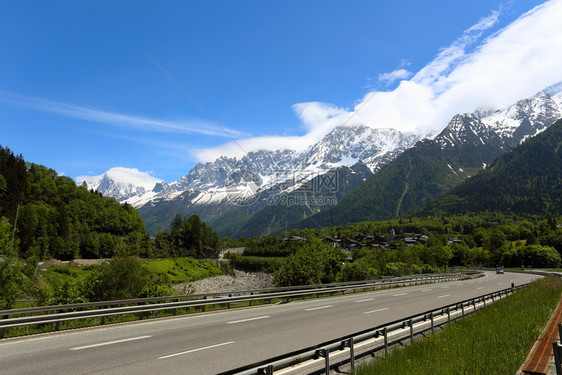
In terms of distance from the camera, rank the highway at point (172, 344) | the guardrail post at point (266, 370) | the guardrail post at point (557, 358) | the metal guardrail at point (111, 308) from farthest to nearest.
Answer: the metal guardrail at point (111, 308)
the highway at point (172, 344)
the guardrail post at point (557, 358)
the guardrail post at point (266, 370)

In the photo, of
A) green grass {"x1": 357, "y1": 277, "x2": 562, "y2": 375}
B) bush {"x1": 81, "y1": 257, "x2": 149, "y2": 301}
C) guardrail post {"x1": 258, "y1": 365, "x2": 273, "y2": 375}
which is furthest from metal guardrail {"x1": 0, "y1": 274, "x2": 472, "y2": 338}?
green grass {"x1": 357, "y1": 277, "x2": 562, "y2": 375}

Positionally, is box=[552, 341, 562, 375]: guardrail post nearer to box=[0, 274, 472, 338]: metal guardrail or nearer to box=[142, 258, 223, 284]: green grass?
box=[0, 274, 472, 338]: metal guardrail

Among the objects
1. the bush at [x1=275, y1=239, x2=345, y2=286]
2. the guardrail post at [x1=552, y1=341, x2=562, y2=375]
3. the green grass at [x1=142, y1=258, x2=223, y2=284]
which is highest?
the guardrail post at [x1=552, y1=341, x2=562, y2=375]

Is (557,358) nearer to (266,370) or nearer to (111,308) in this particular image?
(266,370)

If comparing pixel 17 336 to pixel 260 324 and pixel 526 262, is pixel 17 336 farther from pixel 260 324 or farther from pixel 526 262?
pixel 526 262

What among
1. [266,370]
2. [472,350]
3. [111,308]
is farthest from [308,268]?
[266,370]

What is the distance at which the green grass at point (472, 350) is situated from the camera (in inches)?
296

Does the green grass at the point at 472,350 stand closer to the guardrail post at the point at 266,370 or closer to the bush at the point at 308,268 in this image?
the guardrail post at the point at 266,370

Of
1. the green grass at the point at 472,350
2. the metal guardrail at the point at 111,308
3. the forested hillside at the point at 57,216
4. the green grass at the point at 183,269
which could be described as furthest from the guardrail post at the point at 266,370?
the green grass at the point at 183,269

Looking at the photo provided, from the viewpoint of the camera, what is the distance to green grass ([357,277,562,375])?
296 inches

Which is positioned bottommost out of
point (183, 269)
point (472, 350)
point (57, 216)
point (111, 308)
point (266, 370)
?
point (183, 269)

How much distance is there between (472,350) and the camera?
886 cm

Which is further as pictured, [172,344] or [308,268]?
[308,268]

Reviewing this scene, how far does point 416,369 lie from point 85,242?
111 metres
